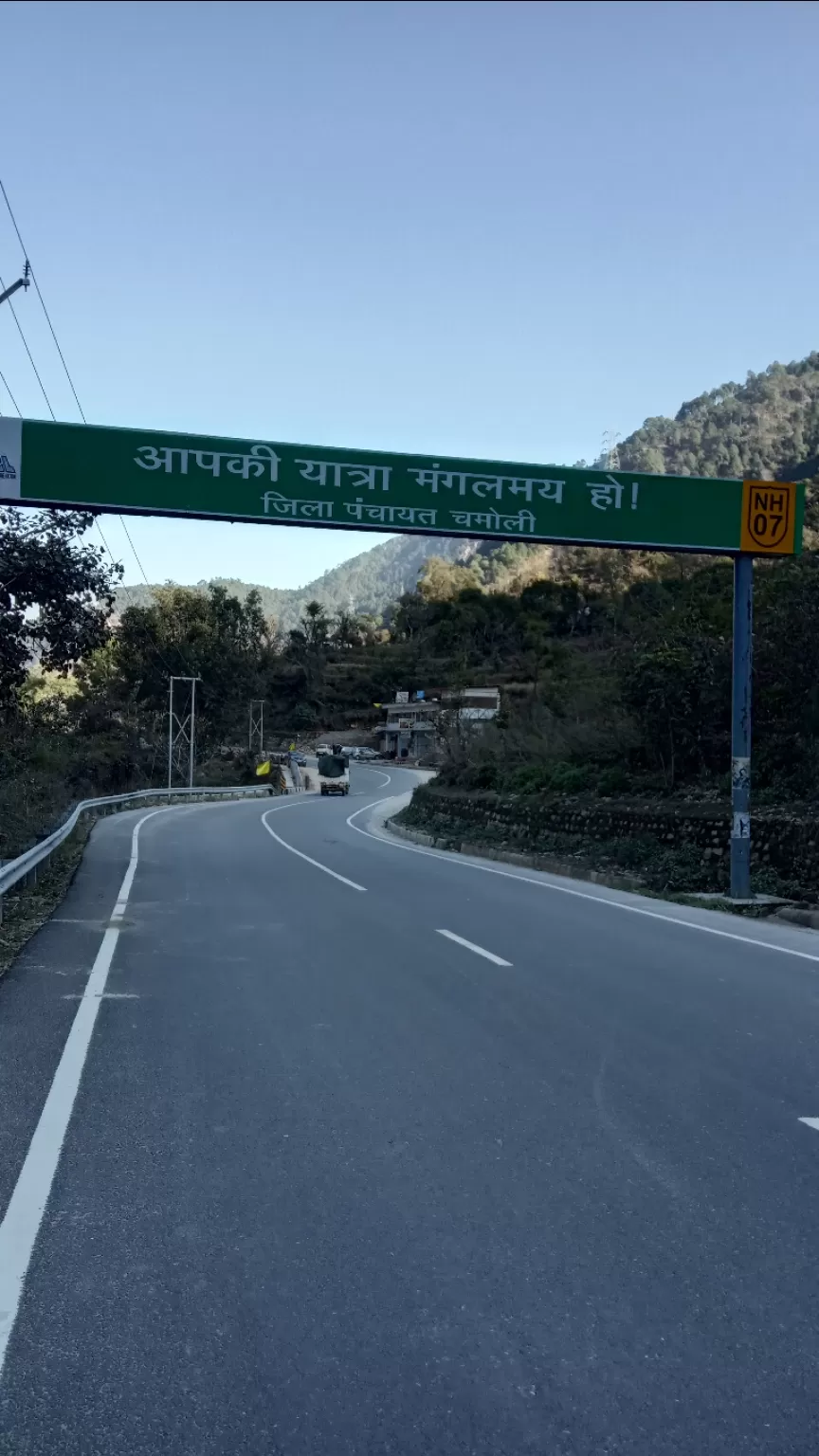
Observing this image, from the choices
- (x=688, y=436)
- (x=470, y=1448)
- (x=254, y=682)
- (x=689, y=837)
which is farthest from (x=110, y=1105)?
(x=688, y=436)

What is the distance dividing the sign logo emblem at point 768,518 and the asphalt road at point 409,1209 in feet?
25.8

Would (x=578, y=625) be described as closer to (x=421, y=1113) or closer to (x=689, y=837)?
(x=689, y=837)

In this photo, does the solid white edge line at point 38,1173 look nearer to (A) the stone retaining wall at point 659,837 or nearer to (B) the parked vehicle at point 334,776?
(A) the stone retaining wall at point 659,837

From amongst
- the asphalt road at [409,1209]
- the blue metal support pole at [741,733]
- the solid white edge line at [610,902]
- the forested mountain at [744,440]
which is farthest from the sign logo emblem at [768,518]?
the forested mountain at [744,440]

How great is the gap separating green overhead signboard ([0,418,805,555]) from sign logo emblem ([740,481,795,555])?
13mm

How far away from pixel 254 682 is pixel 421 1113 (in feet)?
238

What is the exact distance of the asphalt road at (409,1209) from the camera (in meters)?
3.37

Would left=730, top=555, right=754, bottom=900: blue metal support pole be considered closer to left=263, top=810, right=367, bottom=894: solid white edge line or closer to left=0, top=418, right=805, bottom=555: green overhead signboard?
left=0, top=418, right=805, bottom=555: green overhead signboard

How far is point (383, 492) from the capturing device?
15836mm

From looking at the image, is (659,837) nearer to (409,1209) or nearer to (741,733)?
(741,733)

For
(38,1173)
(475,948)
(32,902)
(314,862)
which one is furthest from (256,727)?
(38,1173)

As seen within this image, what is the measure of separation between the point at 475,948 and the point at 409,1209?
699 centimetres

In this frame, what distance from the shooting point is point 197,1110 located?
6.17 metres

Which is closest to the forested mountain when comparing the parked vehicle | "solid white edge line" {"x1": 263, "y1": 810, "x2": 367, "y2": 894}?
the parked vehicle
